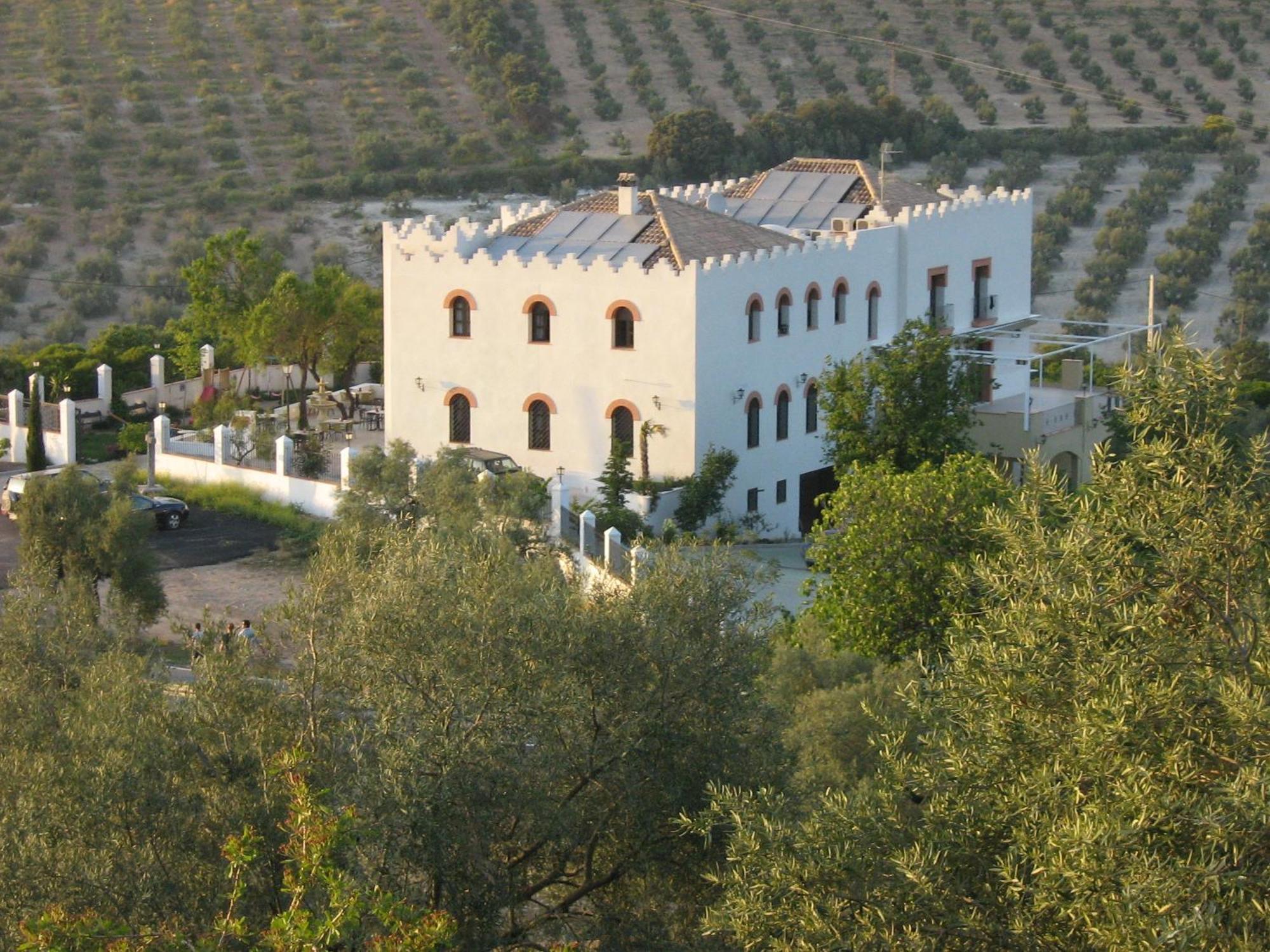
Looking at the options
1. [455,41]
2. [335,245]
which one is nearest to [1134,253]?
[335,245]

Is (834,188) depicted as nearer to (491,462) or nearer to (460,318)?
(460,318)

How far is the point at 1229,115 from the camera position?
8681cm

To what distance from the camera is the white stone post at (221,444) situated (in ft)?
133

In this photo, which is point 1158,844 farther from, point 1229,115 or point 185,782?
point 1229,115

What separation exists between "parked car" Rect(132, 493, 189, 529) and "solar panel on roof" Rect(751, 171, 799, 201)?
44.4ft

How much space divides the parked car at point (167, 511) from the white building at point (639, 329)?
14.8 feet

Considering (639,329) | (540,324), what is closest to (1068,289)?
(540,324)

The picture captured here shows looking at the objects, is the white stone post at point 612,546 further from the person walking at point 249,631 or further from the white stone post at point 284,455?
the white stone post at point 284,455

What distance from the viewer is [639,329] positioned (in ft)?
126

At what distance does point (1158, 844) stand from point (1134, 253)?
59.0 meters

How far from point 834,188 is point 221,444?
13.2 m

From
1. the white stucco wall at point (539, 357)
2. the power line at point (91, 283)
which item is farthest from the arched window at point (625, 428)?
the power line at point (91, 283)

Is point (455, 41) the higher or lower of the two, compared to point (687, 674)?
higher

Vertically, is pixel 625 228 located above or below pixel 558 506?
above
